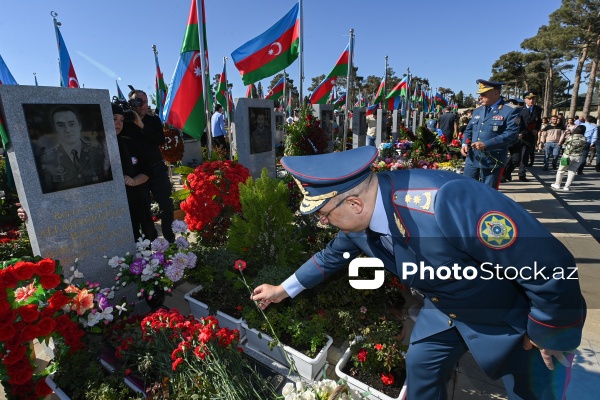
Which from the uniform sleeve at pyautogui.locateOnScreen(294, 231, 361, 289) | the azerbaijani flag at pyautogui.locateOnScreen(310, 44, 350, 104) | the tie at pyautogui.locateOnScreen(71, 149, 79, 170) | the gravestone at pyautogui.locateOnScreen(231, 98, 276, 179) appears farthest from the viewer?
the azerbaijani flag at pyautogui.locateOnScreen(310, 44, 350, 104)

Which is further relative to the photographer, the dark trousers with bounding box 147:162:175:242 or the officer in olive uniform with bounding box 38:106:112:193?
the dark trousers with bounding box 147:162:175:242

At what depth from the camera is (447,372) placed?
A: 5.44 feet

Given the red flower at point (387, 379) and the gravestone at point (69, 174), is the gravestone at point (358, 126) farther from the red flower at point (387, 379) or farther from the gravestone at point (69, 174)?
the red flower at point (387, 379)

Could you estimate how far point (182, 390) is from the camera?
72.5 inches

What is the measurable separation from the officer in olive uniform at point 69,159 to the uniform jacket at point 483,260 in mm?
2614

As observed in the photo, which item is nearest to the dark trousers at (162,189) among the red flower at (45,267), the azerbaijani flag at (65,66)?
the red flower at (45,267)

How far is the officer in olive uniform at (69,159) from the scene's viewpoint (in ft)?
8.54

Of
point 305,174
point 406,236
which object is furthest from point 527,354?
point 305,174

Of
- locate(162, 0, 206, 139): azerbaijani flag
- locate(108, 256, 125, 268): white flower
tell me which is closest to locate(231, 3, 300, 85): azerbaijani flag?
locate(162, 0, 206, 139): azerbaijani flag

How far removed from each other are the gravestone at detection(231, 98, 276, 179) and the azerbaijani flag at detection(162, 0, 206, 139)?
1061mm

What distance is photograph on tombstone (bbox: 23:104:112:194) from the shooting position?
2.51m

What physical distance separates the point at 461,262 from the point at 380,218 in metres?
0.37

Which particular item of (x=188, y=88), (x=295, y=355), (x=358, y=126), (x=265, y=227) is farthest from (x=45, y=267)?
(x=358, y=126)

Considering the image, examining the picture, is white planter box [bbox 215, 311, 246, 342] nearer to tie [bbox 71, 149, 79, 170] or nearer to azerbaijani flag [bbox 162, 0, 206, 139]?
Answer: tie [bbox 71, 149, 79, 170]
